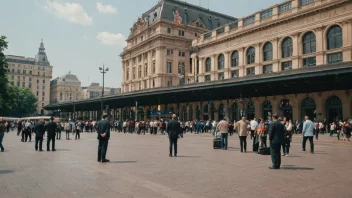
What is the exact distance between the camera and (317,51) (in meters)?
36.6

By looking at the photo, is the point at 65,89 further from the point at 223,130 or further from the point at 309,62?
the point at 223,130

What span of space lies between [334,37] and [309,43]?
320cm

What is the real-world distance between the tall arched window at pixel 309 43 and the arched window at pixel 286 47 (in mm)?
1948

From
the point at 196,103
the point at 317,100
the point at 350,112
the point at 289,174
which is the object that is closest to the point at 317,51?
the point at 317,100

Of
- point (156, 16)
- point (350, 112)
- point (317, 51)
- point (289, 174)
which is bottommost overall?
point (289, 174)

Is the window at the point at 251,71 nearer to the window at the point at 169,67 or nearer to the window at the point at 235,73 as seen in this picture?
the window at the point at 235,73

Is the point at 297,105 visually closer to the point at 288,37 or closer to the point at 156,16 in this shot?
the point at 288,37

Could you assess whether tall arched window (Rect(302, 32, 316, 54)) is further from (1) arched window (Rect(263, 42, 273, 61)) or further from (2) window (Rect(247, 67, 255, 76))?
(2) window (Rect(247, 67, 255, 76))

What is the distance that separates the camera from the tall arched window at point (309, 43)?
1478 inches

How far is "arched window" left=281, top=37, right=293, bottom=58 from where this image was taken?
40.2 meters

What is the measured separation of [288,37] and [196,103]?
20123 mm

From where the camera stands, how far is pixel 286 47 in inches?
1606

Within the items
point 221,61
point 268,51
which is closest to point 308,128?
point 268,51

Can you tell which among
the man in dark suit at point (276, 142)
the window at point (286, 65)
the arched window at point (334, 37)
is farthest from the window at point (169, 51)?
the man in dark suit at point (276, 142)
